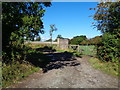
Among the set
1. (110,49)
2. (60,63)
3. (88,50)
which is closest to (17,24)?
(60,63)

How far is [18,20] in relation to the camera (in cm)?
701

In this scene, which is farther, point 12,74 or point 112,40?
point 112,40

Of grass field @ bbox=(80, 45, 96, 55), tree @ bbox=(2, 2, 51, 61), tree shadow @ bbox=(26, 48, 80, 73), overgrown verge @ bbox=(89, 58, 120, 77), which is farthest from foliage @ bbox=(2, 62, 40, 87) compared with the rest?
grass field @ bbox=(80, 45, 96, 55)

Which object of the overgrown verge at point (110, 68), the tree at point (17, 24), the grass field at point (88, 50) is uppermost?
the tree at point (17, 24)

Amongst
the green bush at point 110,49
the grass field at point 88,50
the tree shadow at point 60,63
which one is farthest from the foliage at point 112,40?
the grass field at point 88,50

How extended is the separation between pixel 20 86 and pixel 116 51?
8.11 m

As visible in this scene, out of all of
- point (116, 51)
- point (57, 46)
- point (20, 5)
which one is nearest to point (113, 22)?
point (116, 51)

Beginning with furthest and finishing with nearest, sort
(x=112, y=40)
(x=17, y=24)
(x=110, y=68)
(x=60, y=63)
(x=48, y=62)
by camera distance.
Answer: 1. (x=48, y=62)
2. (x=60, y=63)
3. (x=112, y=40)
4. (x=110, y=68)
5. (x=17, y=24)

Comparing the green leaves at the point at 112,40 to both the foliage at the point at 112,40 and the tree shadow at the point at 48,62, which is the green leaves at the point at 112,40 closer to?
the foliage at the point at 112,40

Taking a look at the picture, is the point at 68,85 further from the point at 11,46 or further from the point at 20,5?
the point at 20,5

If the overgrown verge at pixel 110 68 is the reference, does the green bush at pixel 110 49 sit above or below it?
above

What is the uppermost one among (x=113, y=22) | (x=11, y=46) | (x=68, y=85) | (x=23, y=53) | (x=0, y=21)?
(x=113, y=22)

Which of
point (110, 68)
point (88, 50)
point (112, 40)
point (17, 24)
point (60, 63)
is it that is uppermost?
point (17, 24)

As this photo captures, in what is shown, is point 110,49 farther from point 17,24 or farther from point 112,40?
point 17,24
